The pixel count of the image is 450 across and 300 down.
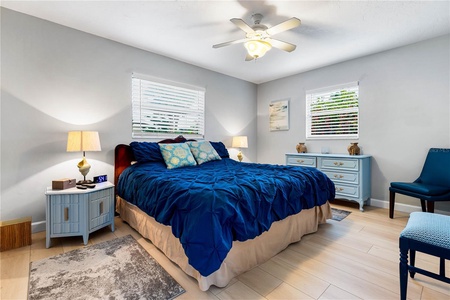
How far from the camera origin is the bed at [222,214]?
140 centimetres

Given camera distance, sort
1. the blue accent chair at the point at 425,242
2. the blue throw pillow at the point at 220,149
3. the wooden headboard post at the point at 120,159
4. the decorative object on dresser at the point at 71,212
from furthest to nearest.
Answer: the blue throw pillow at the point at 220,149, the wooden headboard post at the point at 120,159, the decorative object on dresser at the point at 71,212, the blue accent chair at the point at 425,242

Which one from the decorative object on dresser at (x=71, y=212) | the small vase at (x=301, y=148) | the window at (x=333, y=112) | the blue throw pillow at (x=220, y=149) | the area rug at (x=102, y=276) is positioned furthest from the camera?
the small vase at (x=301, y=148)

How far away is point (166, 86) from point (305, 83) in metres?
2.75

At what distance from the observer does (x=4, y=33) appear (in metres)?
2.29

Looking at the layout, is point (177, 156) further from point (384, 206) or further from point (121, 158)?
point (384, 206)

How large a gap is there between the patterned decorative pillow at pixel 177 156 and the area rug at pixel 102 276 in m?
1.13

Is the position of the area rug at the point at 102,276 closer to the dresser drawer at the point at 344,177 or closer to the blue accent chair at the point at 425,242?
the blue accent chair at the point at 425,242

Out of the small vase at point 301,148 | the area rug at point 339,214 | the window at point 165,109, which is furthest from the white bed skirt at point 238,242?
the small vase at point 301,148

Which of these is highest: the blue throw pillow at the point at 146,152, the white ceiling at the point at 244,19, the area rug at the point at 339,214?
the white ceiling at the point at 244,19

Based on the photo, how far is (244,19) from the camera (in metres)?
2.49

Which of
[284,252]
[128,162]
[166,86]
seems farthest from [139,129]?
[284,252]

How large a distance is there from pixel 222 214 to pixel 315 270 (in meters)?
1.01

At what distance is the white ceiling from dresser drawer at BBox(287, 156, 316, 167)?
1.76 m

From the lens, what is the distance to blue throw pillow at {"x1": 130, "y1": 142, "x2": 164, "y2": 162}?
293cm
